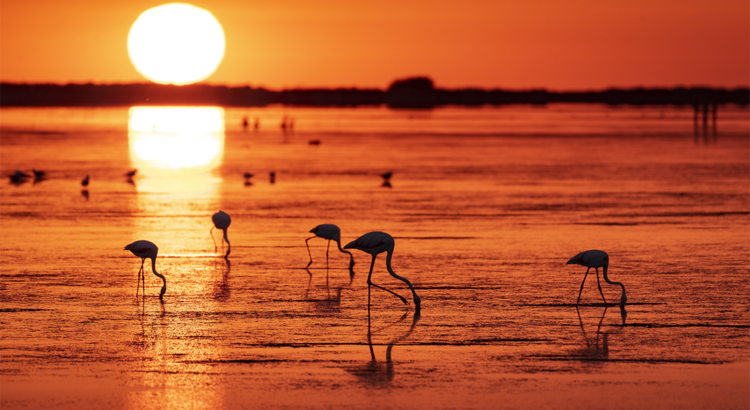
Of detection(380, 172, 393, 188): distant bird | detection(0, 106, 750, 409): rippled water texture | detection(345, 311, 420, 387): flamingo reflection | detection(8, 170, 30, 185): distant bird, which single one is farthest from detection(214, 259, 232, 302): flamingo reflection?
detection(8, 170, 30, 185): distant bird

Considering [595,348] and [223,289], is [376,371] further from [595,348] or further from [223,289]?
[223,289]

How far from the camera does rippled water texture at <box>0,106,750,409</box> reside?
7.57 m

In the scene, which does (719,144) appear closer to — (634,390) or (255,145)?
(255,145)

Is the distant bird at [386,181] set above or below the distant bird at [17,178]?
above

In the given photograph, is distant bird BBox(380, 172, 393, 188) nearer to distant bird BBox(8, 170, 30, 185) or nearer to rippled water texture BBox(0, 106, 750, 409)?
rippled water texture BBox(0, 106, 750, 409)

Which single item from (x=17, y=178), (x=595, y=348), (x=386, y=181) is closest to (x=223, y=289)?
(x=595, y=348)

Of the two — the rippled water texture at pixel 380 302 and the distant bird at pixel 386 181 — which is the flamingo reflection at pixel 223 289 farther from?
the distant bird at pixel 386 181

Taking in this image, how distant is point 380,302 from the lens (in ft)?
36.6

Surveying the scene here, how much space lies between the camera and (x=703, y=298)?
11.0 meters

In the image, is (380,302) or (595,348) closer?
(595,348)

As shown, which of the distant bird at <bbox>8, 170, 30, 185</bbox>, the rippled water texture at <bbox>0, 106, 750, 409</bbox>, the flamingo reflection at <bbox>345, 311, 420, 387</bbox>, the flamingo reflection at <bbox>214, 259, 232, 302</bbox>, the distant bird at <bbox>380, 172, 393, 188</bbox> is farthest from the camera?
the distant bird at <bbox>8, 170, 30, 185</bbox>

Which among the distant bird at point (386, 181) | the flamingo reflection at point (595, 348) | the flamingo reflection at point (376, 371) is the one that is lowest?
the flamingo reflection at point (376, 371)

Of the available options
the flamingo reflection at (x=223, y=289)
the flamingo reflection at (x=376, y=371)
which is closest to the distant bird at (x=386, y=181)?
the flamingo reflection at (x=223, y=289)

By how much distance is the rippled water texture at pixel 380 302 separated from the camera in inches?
298
